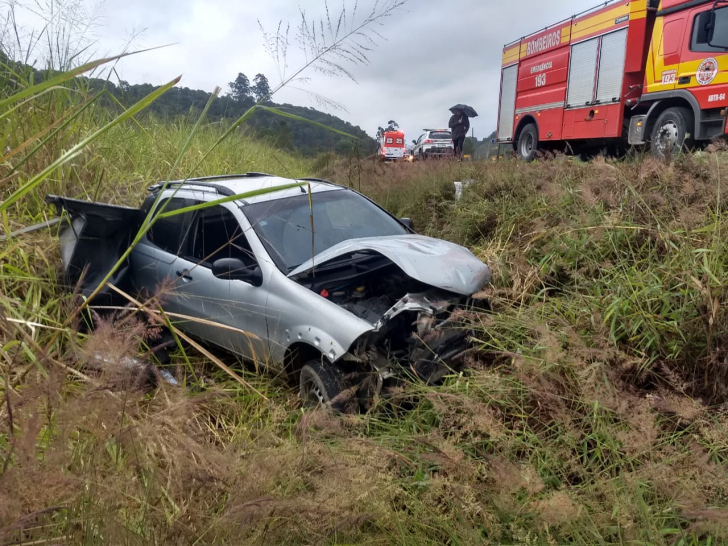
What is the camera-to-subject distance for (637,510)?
61.2 inches

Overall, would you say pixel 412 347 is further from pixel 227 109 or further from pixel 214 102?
pixel 227 109

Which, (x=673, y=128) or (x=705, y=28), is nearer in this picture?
(x=705, y=28)

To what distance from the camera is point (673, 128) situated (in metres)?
8.30

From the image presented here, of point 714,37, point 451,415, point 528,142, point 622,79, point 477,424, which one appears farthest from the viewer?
point 528,142

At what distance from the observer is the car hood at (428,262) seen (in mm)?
3125

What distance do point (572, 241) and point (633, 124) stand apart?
24.1 feet

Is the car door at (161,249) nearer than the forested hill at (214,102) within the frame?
No

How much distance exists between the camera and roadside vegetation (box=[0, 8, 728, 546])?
4.39 ft

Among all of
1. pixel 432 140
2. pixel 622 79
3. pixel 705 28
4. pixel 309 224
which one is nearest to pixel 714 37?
pixel 705 28

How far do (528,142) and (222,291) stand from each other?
1247 cm

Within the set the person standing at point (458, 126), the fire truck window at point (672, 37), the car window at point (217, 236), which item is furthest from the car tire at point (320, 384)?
the person standing at point (458, 126)

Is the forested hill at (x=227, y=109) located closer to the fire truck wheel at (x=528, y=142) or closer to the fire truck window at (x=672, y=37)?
the fire truck window at (x=672, y=37)

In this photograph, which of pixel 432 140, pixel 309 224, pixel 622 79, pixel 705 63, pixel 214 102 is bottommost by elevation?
pixel 309 224

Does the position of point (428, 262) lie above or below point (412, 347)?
above
